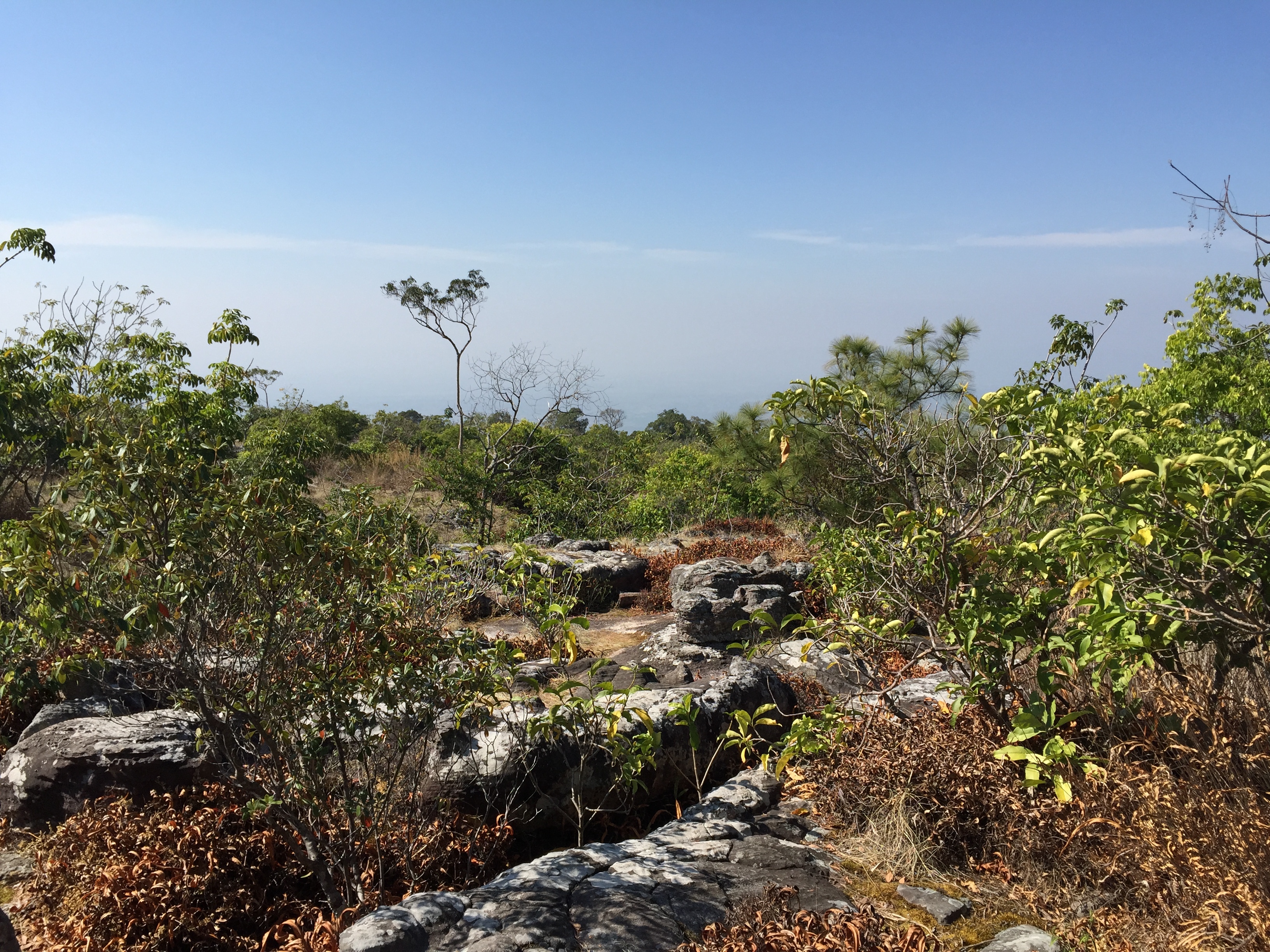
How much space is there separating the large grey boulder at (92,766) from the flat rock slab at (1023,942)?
438cm

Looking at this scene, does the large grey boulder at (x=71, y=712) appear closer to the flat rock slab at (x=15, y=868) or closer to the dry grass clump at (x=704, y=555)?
the flat rock slab at (x=15, y=868)

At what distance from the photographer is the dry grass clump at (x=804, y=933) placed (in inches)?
126

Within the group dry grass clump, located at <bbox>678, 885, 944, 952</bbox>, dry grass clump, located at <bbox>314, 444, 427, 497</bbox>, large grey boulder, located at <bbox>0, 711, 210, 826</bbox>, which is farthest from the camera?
dry grass clump, located at <bbox>314, 444, 427, 497</bbox>

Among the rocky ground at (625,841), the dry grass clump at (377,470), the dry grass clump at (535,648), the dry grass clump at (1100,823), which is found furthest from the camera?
the dry grass clump at (377,470)

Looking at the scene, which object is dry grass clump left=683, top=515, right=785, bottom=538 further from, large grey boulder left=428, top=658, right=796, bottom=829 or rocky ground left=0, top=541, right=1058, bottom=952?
large grey boulder left=428, top=658, right=796, bottom=829

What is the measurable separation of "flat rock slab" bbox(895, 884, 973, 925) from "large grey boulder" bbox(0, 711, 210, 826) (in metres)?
4.03

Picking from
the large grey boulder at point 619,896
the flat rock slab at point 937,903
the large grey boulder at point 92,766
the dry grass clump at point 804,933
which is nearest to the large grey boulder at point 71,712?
the large grey boulder at point 92,766

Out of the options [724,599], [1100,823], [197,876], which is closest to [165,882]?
[197,876]

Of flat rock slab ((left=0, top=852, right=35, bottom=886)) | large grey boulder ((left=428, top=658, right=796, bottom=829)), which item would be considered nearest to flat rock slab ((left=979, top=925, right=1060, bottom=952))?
large grey boulder ((left=428, top=658, right=796, bottom=829))

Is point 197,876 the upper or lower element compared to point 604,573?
upper

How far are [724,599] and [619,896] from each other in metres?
5.62

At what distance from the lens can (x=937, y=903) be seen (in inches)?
145

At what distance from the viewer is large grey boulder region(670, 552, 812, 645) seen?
9047mm

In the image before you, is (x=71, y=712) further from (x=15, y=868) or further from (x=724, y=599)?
(x=724, y=599)
